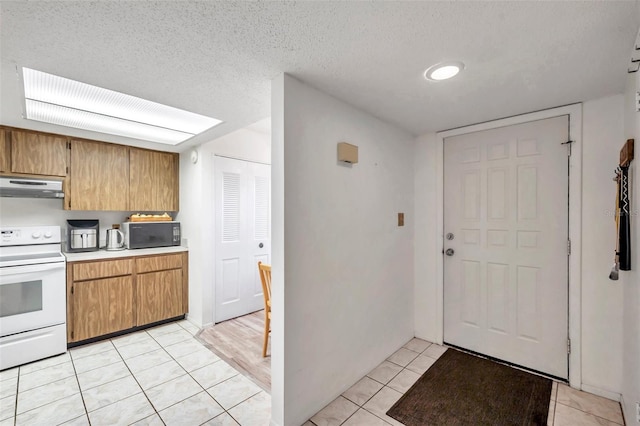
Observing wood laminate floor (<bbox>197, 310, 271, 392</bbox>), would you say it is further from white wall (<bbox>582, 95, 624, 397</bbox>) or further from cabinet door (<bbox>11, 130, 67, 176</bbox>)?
white wall (<bbox>582, 95, 624, 397</bbox>)

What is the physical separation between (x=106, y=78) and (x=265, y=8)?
4.05ft

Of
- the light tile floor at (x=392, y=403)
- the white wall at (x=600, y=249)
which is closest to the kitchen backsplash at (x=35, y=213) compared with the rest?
the light tile floor at (x=392, y=403)

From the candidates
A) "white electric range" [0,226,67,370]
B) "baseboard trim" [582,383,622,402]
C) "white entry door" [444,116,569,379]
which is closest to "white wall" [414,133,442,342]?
"white entry door" [444,116,569,379]

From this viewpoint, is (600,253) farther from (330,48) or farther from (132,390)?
(132,390)

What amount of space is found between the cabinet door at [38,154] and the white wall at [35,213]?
0.42 metres

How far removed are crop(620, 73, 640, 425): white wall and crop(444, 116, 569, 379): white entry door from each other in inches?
15.5

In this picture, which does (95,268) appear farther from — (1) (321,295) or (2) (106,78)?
(1) (321,295)

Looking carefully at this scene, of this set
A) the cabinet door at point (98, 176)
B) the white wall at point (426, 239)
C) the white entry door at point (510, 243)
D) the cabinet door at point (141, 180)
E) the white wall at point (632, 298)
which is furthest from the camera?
the cabinet door at point (141, 180)

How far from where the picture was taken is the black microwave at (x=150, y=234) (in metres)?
3.30

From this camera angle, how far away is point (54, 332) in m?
2.61

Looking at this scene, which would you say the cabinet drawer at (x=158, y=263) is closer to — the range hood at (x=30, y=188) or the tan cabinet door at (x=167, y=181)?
the tan cabinet door at (x=167, y=181)

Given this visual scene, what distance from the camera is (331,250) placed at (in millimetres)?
2037

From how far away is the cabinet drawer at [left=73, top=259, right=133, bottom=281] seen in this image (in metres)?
2.79

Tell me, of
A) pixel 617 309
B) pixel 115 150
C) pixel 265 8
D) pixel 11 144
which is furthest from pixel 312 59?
pixel 11 144
